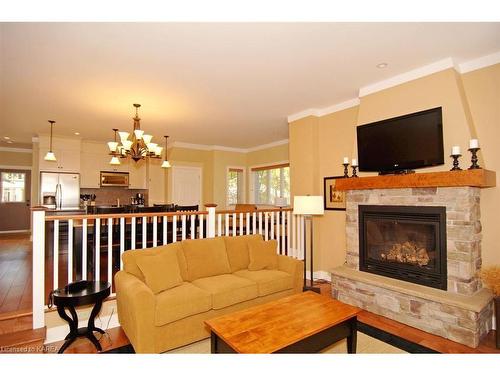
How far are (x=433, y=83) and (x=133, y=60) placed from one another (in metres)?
3.51

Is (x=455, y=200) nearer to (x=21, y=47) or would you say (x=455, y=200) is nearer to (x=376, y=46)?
(x=376, y=46)

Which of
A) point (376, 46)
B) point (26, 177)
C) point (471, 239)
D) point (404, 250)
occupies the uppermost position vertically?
point (376, 46)

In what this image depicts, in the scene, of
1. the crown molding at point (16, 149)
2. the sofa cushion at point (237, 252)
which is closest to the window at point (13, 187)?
the crown molding at point (16, 149)

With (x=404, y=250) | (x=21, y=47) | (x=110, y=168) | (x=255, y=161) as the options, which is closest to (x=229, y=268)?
(x=404, y=250)

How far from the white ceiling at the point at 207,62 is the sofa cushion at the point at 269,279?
2.52m

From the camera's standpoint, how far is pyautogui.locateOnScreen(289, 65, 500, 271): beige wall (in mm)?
2957

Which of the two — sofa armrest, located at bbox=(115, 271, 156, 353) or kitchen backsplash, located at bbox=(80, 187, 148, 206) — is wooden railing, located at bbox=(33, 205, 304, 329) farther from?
kitchen backsplash, located at bbox=(80, 187, 148, 206)

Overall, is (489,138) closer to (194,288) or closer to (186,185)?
(194,288)

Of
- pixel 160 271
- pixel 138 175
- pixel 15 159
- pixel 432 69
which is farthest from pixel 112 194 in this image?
pixel 432 69

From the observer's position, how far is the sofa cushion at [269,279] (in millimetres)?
3138

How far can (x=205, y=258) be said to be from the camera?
325cm

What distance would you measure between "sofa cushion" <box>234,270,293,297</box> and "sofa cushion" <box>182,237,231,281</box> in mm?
250

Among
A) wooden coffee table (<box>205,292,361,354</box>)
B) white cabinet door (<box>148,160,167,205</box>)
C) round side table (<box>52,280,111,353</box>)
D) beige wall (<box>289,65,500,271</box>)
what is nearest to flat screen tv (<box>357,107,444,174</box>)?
beige wall (<box>289,65,500,271</box>)
